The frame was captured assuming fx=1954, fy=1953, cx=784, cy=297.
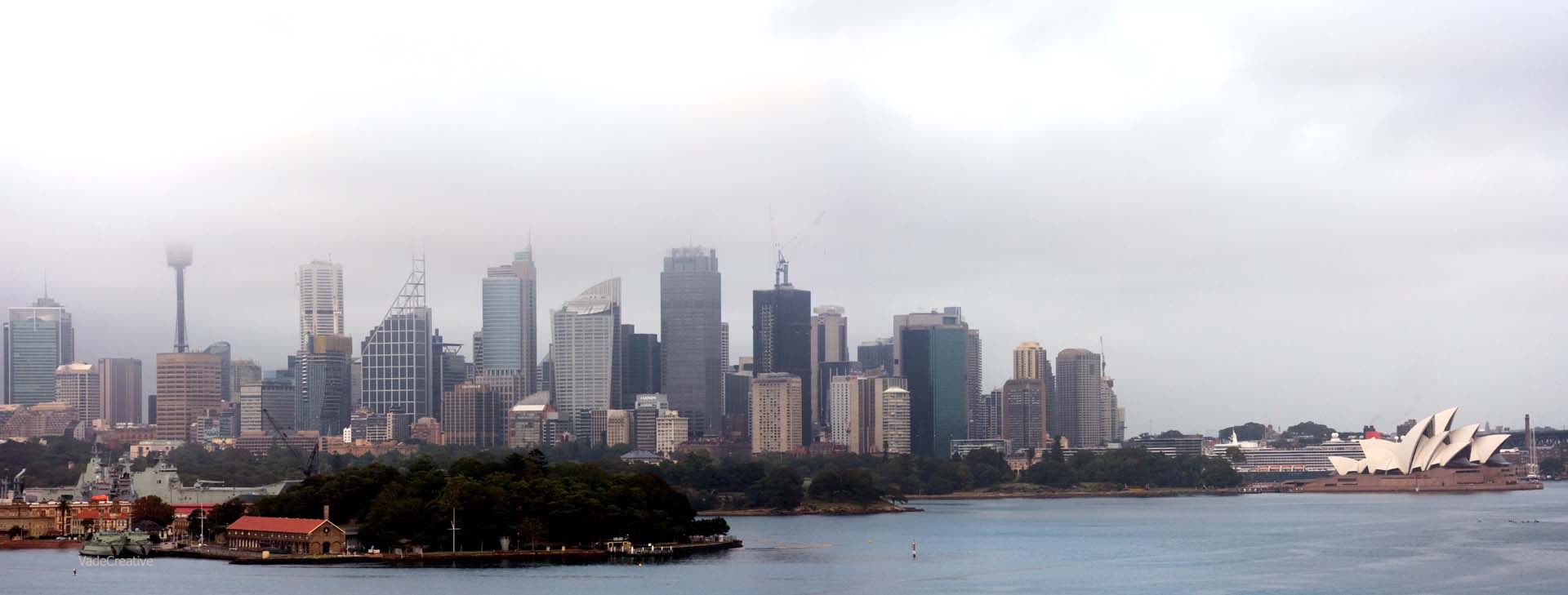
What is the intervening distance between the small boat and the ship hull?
134 m

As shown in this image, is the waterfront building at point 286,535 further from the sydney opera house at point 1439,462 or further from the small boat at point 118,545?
the sydney opera house at point 1439,462

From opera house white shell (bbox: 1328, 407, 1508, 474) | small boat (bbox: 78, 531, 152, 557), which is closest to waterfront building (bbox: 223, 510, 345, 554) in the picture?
small boat (bbox: 78, 531, 152, 557)

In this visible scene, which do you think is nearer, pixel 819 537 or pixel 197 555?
pixel 197 555

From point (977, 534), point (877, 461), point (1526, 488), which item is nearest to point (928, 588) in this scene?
point (977, 534)

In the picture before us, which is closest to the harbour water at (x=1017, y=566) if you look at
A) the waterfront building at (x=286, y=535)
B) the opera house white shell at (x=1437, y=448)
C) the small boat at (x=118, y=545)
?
the small boat at (x=118, y=545)

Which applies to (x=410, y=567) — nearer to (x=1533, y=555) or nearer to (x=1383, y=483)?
(x=1533, y=555)

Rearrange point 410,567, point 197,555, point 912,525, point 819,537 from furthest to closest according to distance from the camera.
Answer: point 912,525 < point 819,537 < point 197,555 < point 410,567

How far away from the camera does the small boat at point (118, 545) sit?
7725cm

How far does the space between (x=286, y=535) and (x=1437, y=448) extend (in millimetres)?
132847

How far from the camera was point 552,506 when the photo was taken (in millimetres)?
79062

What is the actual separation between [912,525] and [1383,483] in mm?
88795

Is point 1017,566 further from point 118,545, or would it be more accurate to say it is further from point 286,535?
point 118,545

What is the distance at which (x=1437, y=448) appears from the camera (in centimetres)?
18275

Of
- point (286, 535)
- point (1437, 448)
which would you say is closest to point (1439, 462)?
point (1437, 448)
